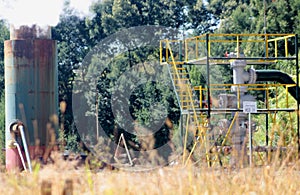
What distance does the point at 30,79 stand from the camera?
16.6 meters

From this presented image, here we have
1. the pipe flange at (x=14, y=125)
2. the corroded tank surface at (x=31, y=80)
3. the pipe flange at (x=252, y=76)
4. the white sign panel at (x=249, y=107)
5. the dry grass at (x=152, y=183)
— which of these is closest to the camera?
the dry grass at (x=152, y=183)

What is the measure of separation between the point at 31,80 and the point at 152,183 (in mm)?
10019

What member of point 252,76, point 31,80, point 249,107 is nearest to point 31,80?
point 31,80

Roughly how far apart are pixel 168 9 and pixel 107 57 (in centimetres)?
635

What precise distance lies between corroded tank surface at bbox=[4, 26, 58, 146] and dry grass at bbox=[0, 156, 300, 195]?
8482 mm

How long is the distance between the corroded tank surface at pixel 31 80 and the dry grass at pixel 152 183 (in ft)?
27.8

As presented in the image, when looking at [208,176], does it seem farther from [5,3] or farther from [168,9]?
[168,9]

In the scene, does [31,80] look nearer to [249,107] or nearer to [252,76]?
[249,107]

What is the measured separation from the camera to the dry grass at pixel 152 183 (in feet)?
19.8

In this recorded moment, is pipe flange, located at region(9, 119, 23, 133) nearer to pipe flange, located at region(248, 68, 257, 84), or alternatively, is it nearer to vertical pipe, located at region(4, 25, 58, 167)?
vertical pipe, located at region(4, 25, 58, 167)

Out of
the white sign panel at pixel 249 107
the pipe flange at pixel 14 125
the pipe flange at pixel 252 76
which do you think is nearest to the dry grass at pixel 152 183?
the white sign panel at pixel 249 107

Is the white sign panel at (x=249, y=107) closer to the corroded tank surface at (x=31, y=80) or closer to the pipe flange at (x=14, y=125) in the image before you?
the corroded tank surface at (x=31, y=80)

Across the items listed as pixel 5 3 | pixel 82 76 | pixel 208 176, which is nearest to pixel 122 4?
pixel 82 76

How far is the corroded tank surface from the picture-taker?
16422 millimetres
